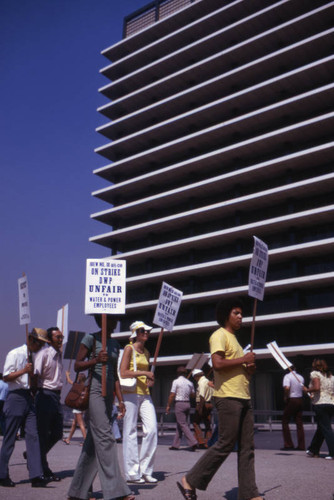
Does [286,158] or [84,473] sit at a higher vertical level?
[286,158]

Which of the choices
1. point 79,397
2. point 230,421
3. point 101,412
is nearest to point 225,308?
point 230,421

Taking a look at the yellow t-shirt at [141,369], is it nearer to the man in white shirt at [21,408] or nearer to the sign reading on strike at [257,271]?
the man in white shirt at [21,408]

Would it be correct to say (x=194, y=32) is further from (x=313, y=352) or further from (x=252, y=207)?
(x=313, y=352)

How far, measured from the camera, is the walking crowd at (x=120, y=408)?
4.84m

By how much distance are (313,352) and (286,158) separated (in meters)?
12.8

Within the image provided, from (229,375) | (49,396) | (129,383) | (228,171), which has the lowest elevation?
(49,396)

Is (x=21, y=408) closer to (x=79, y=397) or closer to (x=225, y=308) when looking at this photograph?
(x=79, y=397)

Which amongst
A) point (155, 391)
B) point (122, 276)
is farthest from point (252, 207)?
point (122, 276)

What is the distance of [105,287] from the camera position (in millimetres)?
6641

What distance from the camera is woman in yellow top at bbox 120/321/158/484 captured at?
21.6 ft

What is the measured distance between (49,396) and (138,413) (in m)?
1.14

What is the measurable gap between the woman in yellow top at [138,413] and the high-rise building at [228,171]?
27.6 meters

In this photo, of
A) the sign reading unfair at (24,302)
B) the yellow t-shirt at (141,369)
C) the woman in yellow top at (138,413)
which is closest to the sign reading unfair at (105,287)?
the woman in yellow top at (138,413)

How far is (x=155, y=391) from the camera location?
1634 inches
